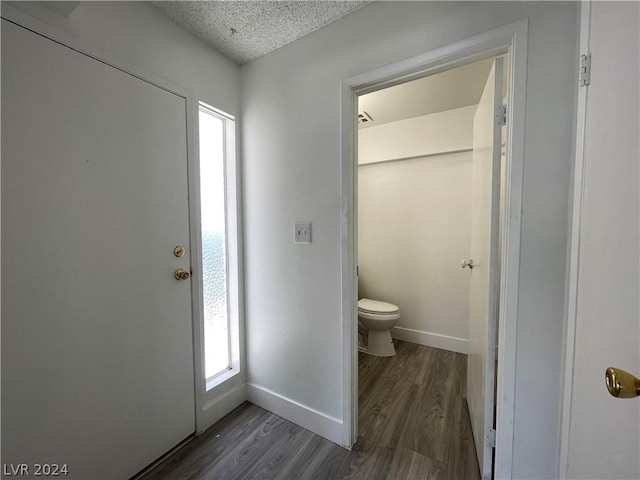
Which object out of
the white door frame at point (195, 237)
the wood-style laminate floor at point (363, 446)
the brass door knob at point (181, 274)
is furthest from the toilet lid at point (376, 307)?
the brass door knob at point (181, 274)

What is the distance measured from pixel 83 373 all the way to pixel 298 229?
1192mm

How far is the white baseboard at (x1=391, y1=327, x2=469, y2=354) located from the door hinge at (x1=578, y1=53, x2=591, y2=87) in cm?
236

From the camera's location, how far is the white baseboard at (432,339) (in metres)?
2.56

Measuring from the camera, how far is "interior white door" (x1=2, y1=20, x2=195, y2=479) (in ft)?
3.06

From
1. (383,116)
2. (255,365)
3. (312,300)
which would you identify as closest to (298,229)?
(312,300)

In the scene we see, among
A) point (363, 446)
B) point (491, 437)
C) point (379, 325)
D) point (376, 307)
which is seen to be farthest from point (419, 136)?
point (363, 446)

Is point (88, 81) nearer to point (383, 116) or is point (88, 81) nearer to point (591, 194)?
point (591, 194)

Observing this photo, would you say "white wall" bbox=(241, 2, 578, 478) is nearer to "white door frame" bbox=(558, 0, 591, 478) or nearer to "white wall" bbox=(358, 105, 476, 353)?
"white door frame" bbox=(558, 0, 591, 478)

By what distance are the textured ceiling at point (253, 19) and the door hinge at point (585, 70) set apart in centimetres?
98

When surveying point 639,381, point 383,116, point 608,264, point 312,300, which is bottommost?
point 312,300

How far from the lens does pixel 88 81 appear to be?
1094 millimetres

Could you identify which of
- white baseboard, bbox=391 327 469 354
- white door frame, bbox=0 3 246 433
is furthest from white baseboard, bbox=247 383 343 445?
white baseboard, bbox=391 327 469 354

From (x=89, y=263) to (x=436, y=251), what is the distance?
269cm

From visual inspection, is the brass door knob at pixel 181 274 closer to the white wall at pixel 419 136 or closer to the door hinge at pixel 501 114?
the door hinge at pixel 501 114
